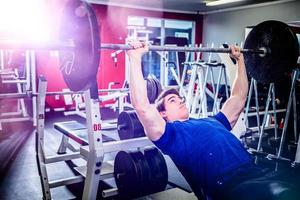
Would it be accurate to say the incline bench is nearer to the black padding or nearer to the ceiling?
the black padding

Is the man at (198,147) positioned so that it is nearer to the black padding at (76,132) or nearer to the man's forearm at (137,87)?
the man's forearm at (137,87)

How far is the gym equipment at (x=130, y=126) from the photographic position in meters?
2.60

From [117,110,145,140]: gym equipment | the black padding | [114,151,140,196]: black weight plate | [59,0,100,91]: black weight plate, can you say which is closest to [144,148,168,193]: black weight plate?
[114,151,140,196]: black weight plate

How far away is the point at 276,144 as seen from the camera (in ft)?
13.0

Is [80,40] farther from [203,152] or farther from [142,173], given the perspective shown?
[142,173]

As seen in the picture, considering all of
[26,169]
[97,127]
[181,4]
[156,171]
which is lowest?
[26,169]

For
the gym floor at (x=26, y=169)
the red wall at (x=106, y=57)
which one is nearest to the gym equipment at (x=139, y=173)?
the gym floor at (x=26, y=169)

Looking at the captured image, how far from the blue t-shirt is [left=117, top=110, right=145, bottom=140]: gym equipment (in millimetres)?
1175

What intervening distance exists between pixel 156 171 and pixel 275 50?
1.19 metres

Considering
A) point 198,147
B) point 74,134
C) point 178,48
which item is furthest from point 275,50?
point 74,134

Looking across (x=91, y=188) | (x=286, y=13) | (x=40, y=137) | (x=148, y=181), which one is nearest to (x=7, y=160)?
(x=40, y=137)

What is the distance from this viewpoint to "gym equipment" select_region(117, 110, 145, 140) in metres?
2.60

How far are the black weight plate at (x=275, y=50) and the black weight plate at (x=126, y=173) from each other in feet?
3.49

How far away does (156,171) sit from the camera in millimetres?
2230
